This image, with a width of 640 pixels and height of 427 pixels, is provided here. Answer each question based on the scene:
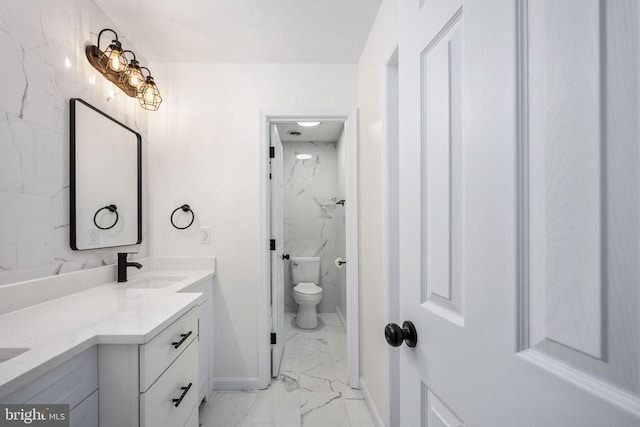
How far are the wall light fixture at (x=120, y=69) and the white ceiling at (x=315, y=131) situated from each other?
4.64 feet

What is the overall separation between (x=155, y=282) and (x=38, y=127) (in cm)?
104

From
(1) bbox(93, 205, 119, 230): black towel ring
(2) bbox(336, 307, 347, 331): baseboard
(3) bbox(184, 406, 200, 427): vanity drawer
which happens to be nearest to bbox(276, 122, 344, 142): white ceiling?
(1) bbox(93, 205, 119, 230): black towel ring

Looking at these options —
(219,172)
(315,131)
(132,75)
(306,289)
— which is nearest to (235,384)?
(306,289)

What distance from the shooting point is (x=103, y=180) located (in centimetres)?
160

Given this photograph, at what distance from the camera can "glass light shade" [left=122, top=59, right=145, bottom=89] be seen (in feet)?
5.46

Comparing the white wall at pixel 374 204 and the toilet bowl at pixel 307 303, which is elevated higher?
the white wall at pixel 374 204

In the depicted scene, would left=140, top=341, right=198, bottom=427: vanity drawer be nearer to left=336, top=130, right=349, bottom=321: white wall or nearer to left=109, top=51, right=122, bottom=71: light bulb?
left=109, top=51, right=122, bottom=71: light bulb

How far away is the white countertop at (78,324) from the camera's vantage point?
0.71 meters

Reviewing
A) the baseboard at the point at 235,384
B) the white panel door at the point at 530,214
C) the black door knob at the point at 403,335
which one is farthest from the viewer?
the baseboard at the point at 235,384

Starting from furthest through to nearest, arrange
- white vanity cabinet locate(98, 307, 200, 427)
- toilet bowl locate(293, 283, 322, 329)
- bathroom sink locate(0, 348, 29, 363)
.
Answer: toilet bowl locate(293, 283, 322, 329) → white vanity cabinet locate(98, 307, 200, 427) → bathroom sink locate(0, 348, 29, 363)

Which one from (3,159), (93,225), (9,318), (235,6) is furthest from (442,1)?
(93,225)

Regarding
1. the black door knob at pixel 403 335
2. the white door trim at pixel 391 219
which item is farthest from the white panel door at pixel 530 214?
the white door trim at pixel 391 219

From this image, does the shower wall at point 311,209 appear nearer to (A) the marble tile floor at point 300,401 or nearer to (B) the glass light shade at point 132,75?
(A) the marble tile floor at point 300,401

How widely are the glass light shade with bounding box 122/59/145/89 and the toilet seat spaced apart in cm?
233
